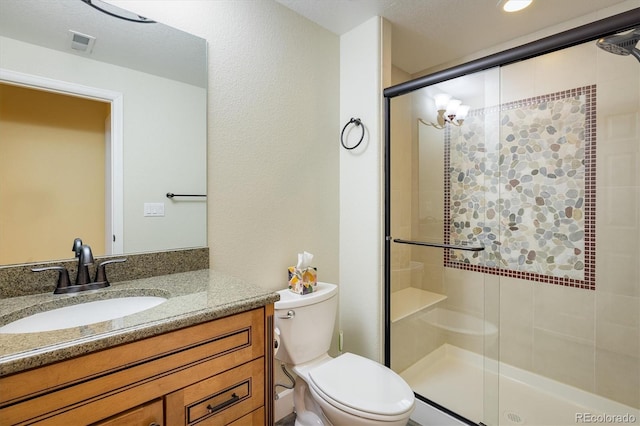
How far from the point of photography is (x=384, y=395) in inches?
49.7

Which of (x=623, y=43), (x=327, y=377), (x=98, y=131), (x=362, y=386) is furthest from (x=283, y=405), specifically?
(x=623, y=43)

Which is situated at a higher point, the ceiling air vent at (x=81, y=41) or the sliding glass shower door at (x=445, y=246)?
the ceiling air vent at (x=81, y=41)

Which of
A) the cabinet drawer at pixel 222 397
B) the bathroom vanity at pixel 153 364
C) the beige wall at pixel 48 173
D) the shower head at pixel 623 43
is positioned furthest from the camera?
the shower head at pixel 623 43

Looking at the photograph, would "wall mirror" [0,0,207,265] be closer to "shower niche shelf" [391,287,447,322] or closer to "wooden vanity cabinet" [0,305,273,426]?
"wooden vanity cabinet" [0,305,273,426]

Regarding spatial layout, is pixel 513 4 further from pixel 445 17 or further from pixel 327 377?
pixel 327 377

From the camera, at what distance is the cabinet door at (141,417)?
2.44ft

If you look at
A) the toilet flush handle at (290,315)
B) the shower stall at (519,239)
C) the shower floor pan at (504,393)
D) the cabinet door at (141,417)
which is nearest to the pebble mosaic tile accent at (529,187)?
the shower stall at (519,239)

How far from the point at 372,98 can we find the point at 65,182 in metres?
1.61

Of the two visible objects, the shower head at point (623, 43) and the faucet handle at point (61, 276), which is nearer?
the faucet handle at point (61, 276)

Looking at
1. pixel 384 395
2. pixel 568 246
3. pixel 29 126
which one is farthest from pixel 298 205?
pixel 568 246

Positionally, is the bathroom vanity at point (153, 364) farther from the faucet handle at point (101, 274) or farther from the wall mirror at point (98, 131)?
the wall mirror at point (98, 131)

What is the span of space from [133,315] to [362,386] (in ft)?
3.18

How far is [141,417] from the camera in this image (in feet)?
2.56

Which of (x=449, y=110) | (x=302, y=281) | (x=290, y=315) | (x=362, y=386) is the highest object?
(x=449, y=110)
